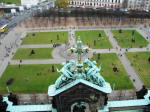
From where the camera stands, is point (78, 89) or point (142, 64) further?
point (142, 64)

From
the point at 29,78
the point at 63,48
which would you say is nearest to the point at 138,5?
the point at 63,48

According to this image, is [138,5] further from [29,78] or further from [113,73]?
[29,78]

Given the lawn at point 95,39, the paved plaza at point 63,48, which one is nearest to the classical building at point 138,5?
the paved plaza at point 63,48

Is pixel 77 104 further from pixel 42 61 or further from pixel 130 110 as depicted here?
pixel 42 61

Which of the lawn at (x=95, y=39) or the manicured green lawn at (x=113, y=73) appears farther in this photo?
the lawn at (x=95, y=39)

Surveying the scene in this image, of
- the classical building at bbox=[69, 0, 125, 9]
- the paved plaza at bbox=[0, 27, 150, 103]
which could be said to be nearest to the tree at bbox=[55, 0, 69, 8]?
the classical building at bbox=[69, 0, 125, 9]

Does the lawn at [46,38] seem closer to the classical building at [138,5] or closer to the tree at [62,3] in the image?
the tree at [62,3]
